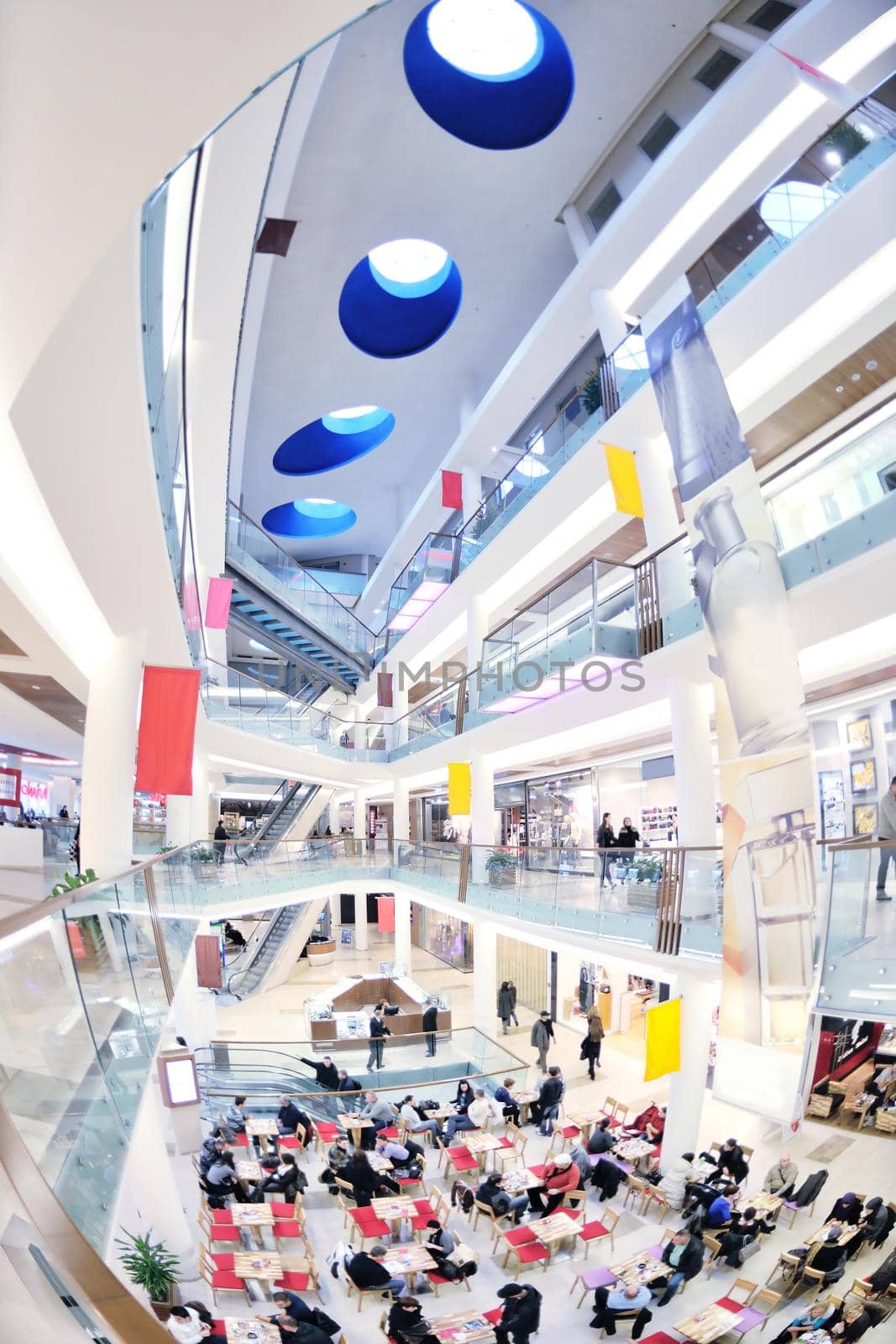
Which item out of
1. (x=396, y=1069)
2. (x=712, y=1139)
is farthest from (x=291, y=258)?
(x=712, y=1139)

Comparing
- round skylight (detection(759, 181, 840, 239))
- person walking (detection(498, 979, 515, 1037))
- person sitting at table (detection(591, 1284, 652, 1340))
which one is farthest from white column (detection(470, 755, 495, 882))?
round skylight (detection(759, 181, 840, 239))

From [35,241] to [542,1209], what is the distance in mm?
10614

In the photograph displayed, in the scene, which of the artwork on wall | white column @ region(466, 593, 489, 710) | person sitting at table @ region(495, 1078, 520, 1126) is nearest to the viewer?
person sitting at table @ region(495, 1078, 520, 1126)

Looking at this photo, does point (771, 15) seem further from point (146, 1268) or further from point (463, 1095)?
point (146, 1268)

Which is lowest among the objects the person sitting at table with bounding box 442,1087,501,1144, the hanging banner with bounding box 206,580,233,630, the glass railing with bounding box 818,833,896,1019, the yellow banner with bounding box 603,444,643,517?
the person sitting at table with bounding box 442,1087,501,1144

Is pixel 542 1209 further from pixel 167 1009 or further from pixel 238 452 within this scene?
pixel 238 452

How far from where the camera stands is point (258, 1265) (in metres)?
7.70

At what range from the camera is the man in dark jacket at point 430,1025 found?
14805 mm

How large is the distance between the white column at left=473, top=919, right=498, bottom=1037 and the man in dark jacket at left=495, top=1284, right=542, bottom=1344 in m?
8.96

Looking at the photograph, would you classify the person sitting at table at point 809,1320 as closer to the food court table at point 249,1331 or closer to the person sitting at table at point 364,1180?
the food court table at point 249,1331

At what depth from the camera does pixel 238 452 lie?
19.0 meters

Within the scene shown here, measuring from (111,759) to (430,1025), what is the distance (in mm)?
9919

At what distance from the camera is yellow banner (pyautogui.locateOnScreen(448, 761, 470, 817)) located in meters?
16.2

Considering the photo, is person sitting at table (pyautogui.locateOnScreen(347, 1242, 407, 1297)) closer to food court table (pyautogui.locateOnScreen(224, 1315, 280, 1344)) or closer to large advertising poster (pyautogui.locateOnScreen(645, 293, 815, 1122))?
food court table (pyautogui.locateOnScreen(224, 1315, 280, 1344))
